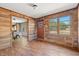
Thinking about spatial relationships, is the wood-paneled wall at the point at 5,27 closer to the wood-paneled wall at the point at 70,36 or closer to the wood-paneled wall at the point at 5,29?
the wood-paneled wall at the point at 5,29

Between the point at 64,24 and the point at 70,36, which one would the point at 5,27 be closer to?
the point at 64,24

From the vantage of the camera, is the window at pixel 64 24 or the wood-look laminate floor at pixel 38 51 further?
the window at pixel 64 24

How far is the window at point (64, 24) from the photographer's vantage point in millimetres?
4579

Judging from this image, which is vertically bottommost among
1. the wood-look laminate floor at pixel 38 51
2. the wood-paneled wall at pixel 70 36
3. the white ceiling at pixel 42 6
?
the wood-look laminate floor at pixel 38 51

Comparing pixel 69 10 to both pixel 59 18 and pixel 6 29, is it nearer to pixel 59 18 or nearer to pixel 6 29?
pixel 59 18

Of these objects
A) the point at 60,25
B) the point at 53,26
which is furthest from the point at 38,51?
the point at 53,26

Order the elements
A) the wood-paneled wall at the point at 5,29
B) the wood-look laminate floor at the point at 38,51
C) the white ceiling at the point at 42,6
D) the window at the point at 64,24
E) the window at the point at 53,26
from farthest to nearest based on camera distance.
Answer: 1. the window at the point at 53,26
2. the window at the point at 64,24
3. the wood-paneled wall at the point at 5,29
4. the white ceiling at the point at 42,6
5. the wood-look laminate floor at the point at 38,51

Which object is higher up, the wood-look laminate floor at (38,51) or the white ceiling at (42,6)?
the white ceiling at (42,6)

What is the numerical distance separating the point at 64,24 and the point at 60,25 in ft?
1.09

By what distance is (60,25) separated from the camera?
512 centimetres

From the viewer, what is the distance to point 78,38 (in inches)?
150

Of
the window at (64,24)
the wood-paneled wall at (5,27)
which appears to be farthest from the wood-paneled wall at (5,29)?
the window at (64,24)

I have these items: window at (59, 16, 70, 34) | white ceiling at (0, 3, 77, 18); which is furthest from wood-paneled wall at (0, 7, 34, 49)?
window at (59, 16, 70, 34)

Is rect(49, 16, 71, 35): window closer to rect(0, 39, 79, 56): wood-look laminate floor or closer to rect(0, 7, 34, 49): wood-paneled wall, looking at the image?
rect(0, 39, 79, 56): wood-look laminate floor
